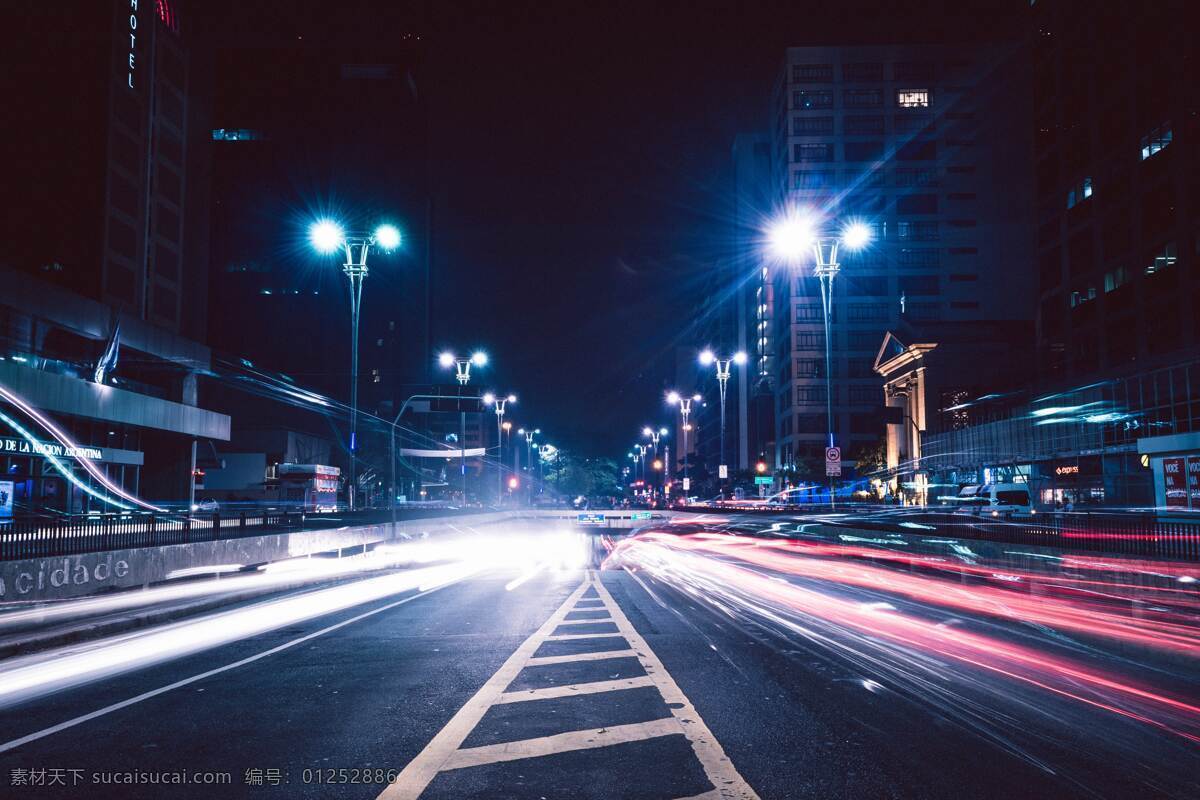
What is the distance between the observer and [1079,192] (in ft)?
228

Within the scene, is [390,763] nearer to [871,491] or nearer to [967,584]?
[967,584]

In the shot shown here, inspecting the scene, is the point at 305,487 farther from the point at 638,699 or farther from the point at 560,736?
the point at 560,736

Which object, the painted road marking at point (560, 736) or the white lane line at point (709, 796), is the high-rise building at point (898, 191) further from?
the white lane line at point (709, 796)

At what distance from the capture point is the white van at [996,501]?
3953 cm

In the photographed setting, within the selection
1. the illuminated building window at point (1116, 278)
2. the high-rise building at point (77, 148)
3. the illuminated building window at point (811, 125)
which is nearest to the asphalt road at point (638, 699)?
the high-rise building at point (77, 148)

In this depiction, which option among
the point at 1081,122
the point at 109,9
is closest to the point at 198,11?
the point at 109,9

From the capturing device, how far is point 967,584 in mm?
18641

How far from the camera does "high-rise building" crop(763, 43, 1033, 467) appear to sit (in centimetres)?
10569

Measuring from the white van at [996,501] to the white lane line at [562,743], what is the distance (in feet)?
117

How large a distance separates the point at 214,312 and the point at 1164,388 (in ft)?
354

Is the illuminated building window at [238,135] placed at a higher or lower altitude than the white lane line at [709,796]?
higher

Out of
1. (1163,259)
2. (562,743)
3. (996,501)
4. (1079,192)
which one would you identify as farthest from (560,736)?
(1079,192)

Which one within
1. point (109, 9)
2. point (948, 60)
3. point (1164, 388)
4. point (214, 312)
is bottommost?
point (1164, 388)

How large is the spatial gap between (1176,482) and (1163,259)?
127 feet
